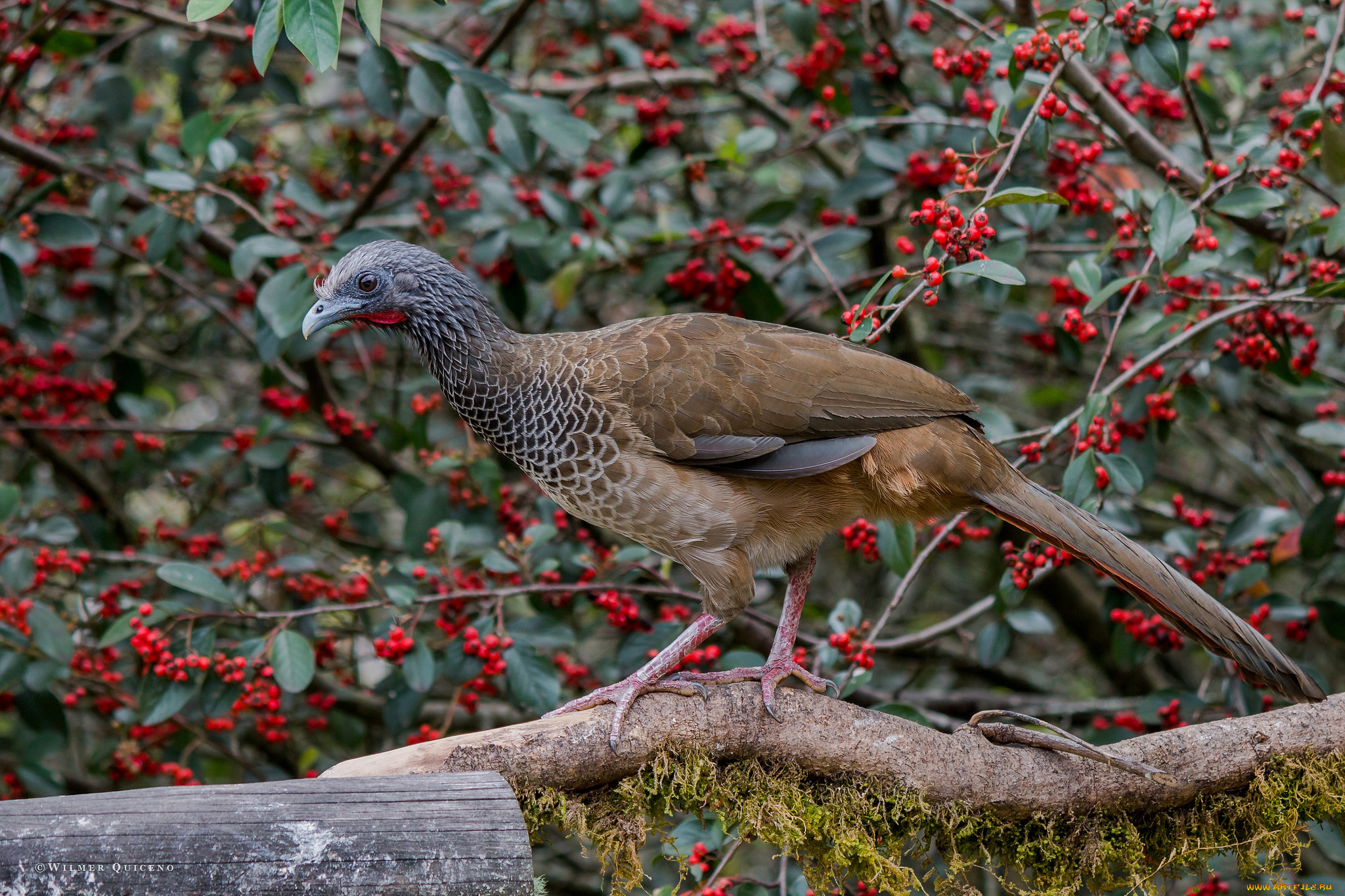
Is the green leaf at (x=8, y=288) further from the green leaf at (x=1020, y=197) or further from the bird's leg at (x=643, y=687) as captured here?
the green leaf at (x=1020, y=197)

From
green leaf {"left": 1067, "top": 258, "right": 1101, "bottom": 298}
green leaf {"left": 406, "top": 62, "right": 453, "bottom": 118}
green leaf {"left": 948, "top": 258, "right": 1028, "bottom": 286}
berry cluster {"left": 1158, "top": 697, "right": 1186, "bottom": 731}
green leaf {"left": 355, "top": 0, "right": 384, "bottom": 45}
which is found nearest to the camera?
green leaf {"left": 355, "top": 0, "right": 384, "bottom": 45}

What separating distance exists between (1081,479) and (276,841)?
195 centimetres

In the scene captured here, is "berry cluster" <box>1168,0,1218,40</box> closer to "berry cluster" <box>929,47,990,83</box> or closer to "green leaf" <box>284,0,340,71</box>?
"berry cluster" <box>929,47,990,83</box>

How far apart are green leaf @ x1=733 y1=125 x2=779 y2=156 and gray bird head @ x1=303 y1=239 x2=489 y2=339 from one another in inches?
47.3

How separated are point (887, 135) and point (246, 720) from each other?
3115 millimetres

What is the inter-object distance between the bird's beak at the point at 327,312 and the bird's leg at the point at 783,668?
4.00 ft

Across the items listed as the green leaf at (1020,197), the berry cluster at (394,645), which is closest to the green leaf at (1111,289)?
the green leaf at (1020,197)

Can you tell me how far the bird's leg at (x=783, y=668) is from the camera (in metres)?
2.41

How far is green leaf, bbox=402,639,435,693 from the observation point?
2.84 m

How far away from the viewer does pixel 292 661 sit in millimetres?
2797

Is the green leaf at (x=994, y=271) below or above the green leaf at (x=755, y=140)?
below

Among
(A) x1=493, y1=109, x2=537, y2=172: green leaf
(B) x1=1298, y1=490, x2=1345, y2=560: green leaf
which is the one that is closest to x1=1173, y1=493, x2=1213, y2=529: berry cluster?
(B) x1=1298, y1=490, x2=1345, y2=560: green leaf

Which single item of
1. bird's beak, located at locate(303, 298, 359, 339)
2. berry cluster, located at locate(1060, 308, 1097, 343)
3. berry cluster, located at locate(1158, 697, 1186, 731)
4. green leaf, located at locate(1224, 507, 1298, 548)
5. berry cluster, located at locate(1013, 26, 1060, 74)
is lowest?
berry cluster, located at locate(1158, 697, 1186, 731)

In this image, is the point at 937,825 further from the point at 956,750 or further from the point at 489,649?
the point at 489,649
